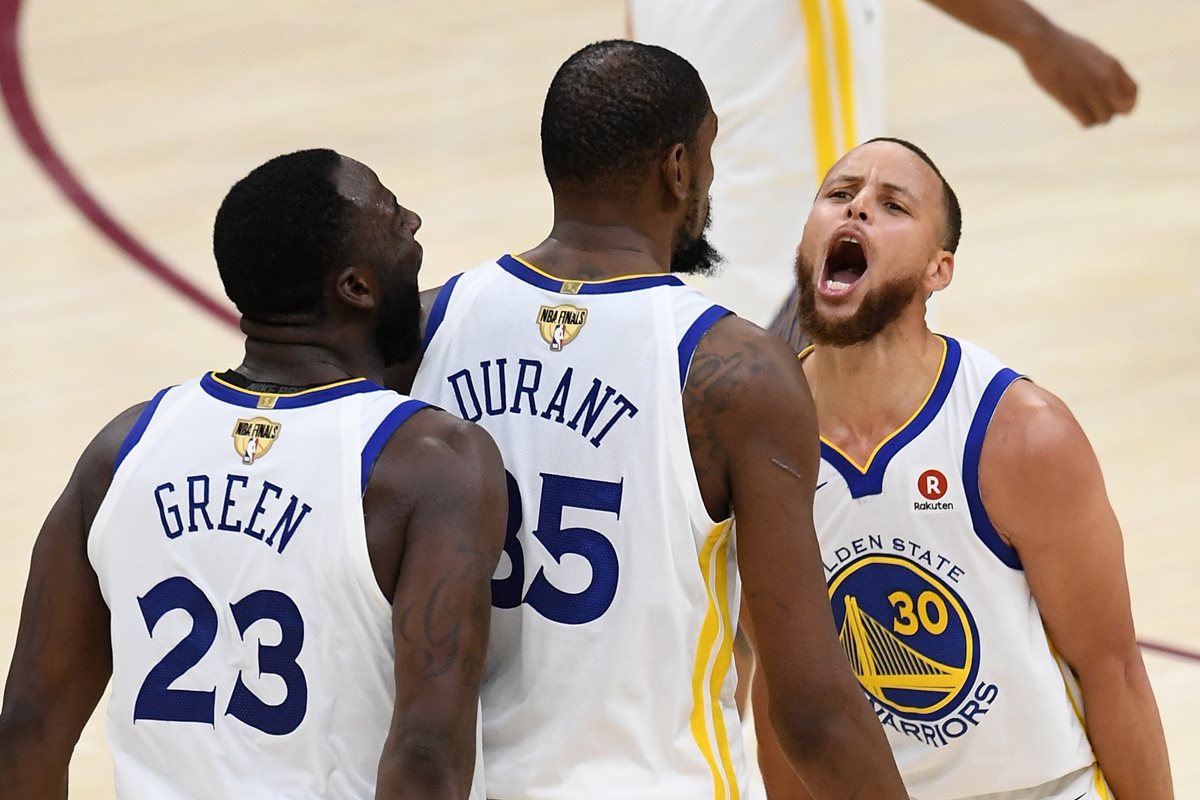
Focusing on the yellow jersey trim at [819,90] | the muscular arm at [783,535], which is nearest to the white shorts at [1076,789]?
the muscular arm at [783,535]

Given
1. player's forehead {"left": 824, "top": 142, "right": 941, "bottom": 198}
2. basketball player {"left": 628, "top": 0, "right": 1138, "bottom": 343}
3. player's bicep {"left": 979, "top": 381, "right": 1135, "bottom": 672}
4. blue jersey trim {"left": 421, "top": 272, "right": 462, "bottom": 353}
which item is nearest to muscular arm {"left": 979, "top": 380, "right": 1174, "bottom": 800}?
player's bicep {"left": 979, "top": 381, "right": 1135, "bottom": 672}

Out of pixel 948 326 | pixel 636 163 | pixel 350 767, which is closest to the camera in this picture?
pixel 350 767

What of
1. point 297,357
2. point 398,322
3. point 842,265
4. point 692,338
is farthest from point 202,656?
point 842,265

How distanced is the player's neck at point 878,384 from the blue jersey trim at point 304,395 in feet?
3.00

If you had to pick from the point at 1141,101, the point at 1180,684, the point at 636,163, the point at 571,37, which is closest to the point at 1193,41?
the point at 1141,101

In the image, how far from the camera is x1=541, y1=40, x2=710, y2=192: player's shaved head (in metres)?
2.51

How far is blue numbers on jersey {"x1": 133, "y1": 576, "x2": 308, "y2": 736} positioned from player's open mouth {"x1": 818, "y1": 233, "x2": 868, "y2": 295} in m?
1.14

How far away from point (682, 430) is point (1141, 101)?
631 centimetres

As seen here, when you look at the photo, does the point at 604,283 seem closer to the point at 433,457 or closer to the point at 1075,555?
the point at 433,457

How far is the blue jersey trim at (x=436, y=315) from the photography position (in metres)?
2.63

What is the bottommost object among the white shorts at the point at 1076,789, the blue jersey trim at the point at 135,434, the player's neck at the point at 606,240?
the white shorts at the point at 1076,789

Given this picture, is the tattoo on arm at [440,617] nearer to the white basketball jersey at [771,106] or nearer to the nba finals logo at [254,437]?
the nba finals logo at [254,437]

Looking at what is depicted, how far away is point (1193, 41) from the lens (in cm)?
858

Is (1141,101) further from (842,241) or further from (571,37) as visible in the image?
(842,241)
